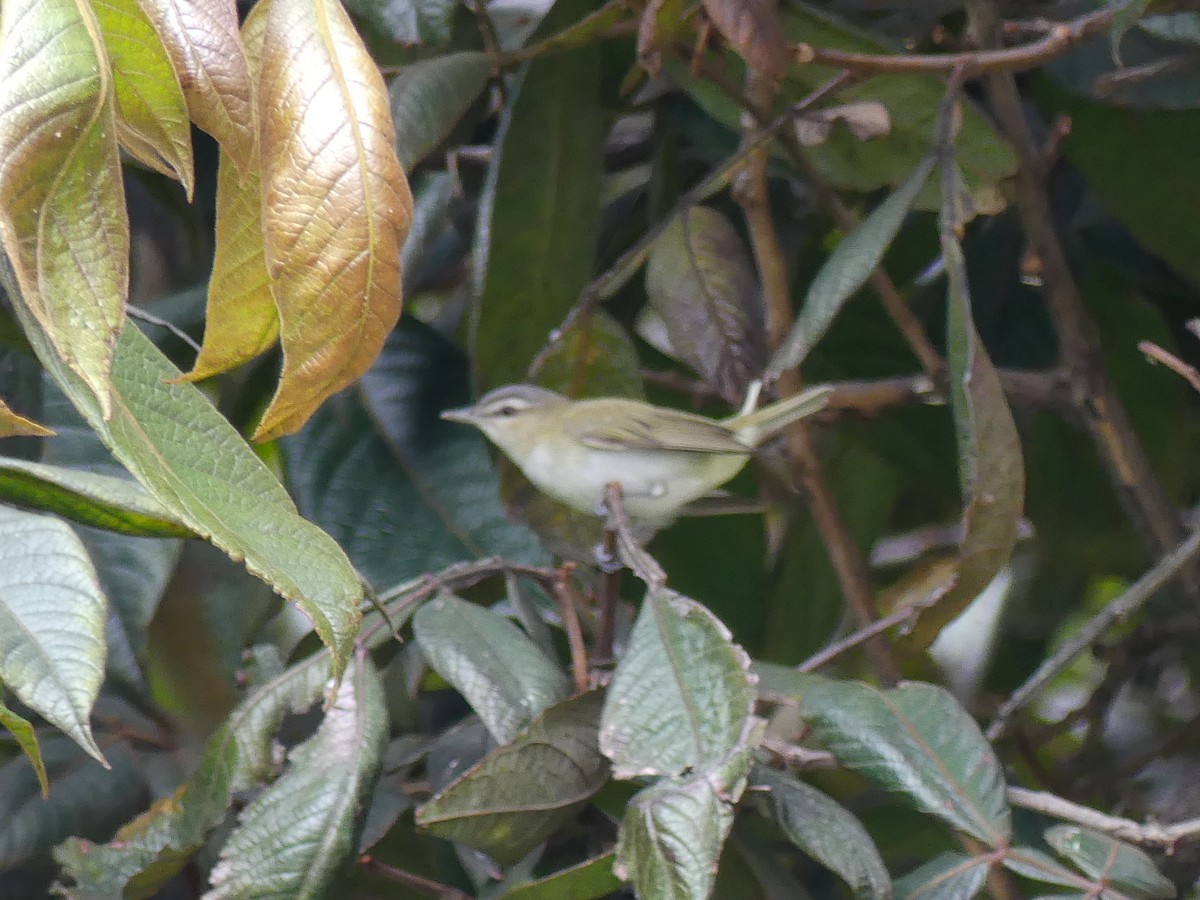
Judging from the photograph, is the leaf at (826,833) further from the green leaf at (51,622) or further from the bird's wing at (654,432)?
the bird's wing at (654,432)

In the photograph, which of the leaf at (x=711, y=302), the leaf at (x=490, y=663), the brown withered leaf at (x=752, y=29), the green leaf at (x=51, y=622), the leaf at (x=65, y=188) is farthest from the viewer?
the leaf at (x=711, y=302)

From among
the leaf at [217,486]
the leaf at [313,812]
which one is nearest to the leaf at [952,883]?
the leaf at [313,812]

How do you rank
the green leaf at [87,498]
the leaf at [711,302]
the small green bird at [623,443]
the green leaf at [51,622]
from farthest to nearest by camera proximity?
the small green bird at [623,443], the leaf at [711,302], the green leaf at [87,498], the green leaf at [51,622]

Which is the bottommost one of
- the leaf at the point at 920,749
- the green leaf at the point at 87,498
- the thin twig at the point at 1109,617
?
the thin twig at the point at 1109,617

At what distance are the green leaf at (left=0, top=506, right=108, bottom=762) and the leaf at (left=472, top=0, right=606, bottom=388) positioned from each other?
568 millimetres

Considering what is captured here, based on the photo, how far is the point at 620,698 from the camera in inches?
31.8

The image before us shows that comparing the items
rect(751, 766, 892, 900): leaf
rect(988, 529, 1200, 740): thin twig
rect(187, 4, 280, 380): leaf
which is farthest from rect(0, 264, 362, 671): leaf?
rect(988, 529, 1200, 740): thin twig

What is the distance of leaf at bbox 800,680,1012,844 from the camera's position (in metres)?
0.83

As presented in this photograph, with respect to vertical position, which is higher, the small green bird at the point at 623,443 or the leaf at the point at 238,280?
the leaf at the point at 238,280

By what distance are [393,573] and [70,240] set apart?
678 mm

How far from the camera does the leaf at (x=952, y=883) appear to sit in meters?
0.83

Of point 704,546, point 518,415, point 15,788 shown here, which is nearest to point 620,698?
point 15,788

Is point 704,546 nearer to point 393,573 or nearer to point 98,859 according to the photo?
point 393,573

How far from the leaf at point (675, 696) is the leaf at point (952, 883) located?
0.19m
